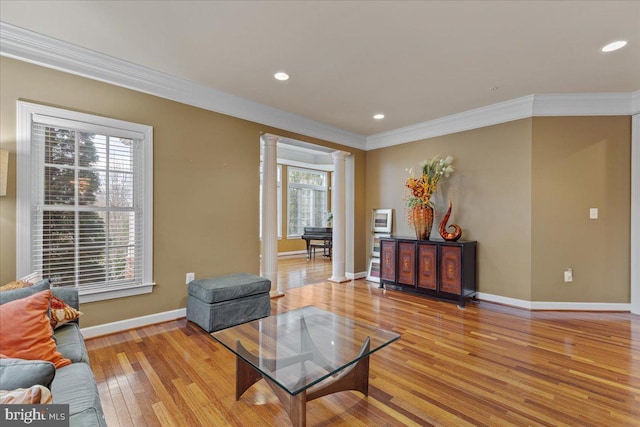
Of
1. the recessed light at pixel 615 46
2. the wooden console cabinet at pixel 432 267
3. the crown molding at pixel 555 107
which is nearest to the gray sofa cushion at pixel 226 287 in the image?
the wooden console cabinet at pixel 432 267

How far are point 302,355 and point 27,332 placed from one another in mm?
1399

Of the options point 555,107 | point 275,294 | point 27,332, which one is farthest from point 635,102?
point 27,332

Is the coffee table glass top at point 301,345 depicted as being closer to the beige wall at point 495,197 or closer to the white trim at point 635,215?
the beige wall at point 495,197

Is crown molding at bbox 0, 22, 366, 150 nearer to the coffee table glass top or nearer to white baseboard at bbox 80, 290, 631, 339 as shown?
white baseboard at bbox 80, 290, 631, 339

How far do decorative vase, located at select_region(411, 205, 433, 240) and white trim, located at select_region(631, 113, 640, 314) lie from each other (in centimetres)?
227

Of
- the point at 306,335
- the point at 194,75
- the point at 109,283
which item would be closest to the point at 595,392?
the point at 306,335

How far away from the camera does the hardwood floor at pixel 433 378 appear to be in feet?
5.80

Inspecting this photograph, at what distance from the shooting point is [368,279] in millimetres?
5328

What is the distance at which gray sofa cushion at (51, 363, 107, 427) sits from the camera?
1147mm

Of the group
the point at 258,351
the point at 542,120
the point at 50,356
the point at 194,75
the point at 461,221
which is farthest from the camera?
the point at 461,221

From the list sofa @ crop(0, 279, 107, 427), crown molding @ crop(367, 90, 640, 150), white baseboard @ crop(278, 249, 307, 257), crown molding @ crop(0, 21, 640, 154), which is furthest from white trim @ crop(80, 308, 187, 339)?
white baseboard @ crop(278, 249, 307, 257)

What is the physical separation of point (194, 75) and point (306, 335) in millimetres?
2839

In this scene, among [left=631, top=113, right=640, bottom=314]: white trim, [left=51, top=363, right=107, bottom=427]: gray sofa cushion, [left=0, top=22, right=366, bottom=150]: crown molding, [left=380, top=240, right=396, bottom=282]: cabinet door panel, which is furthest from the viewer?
[left=380, top=240, right=396, bottom=282]: cabinet door panel

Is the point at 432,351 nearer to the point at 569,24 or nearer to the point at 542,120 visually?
the point at 569,24
